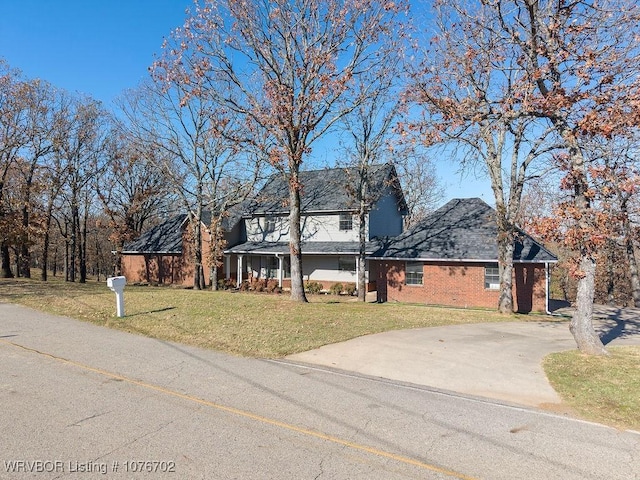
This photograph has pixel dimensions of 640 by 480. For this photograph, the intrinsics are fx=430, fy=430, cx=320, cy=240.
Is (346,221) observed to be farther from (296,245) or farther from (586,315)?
(586,315)

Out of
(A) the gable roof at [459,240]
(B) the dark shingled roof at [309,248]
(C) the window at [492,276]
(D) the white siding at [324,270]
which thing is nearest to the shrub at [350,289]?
(D) the white siding at [324,270]

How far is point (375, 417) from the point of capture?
5.45 m

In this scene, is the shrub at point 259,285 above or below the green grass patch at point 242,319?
below

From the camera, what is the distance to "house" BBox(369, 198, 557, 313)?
71.2ft

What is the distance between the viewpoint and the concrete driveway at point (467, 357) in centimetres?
707

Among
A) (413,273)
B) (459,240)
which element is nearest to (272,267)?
(413,273)

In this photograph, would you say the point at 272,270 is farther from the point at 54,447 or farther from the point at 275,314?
the point at 54,447

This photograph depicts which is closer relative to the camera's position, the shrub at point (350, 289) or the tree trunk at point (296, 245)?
the tree trunk at point (296, 245)

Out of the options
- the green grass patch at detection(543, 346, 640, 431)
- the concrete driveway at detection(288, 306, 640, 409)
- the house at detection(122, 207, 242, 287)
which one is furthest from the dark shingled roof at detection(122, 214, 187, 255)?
the green grass patch at detection(543, 346, 640, 431)

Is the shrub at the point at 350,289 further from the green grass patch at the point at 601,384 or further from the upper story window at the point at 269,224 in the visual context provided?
the green grass patch at the point at 601,384

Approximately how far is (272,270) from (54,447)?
2752 cm

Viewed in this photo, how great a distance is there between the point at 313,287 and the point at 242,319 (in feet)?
52.3

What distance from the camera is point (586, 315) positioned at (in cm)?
A: 934

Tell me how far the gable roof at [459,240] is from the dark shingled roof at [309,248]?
1948mm
